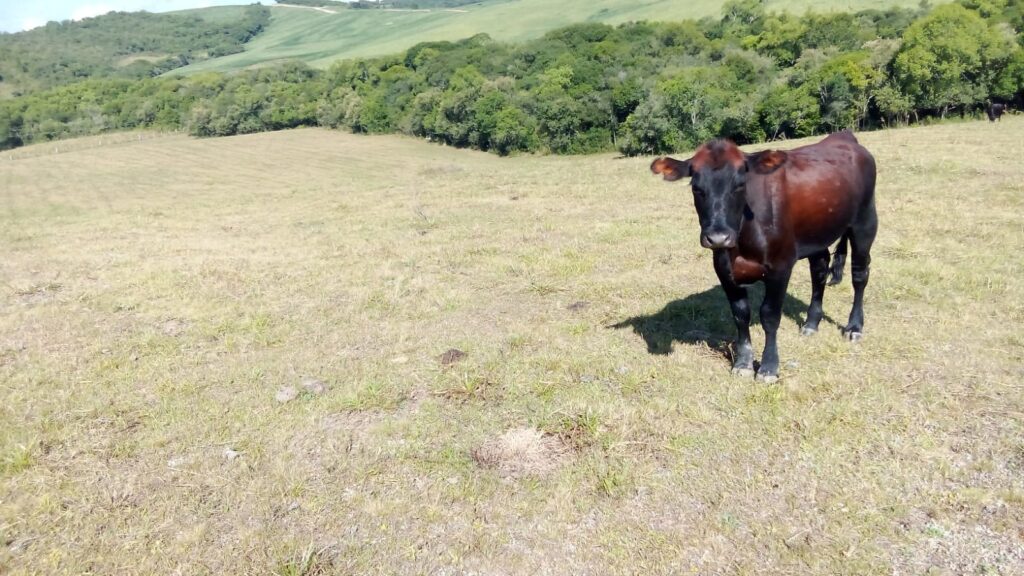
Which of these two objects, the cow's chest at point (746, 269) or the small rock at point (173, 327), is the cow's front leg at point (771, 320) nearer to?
the cow's chest at point (746, 269)

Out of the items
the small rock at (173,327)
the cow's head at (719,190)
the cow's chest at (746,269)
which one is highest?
the cow's head at (719,190)

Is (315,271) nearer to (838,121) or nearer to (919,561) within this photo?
(919,561)

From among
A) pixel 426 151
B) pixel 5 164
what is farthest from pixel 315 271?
pixel 426 151

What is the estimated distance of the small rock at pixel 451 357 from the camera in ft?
23.5

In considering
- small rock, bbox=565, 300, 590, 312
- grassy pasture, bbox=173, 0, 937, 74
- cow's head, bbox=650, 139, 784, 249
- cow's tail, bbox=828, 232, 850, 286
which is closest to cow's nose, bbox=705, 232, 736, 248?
cow's head, bbox=650, 139, 784, 249

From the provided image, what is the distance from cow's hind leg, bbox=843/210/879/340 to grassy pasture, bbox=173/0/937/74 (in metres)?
100

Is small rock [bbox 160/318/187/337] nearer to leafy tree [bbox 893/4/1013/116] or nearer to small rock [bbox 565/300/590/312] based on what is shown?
small rock [bbox 565/300/590/312]

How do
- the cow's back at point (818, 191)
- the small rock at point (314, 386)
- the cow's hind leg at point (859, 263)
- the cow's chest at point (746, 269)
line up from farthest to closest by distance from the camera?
the cow's hind leg at point (859, 263), the small rock at point (314, 386), the cow's back at point (818, 191), the cow's chest at point (746, 269)

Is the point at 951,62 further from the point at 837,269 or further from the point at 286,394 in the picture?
the point at 286,394

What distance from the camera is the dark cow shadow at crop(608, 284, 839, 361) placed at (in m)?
7.27

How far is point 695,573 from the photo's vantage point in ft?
12.7

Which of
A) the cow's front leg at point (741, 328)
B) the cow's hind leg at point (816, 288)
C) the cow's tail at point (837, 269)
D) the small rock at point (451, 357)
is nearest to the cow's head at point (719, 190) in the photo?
the cow's front leg at point (741, 328)

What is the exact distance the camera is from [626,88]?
70.7m

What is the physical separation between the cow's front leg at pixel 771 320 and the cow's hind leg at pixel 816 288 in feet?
4.11
